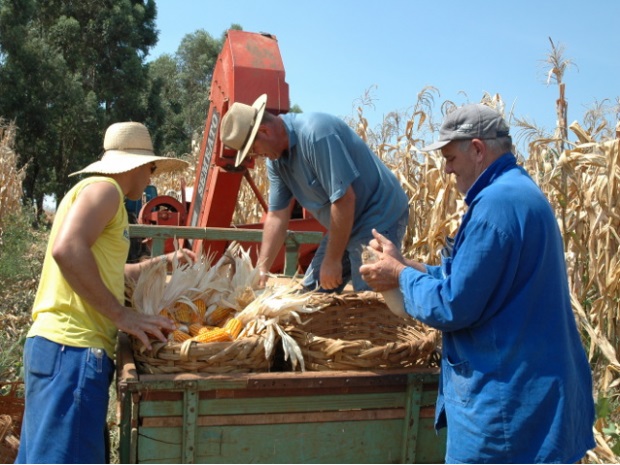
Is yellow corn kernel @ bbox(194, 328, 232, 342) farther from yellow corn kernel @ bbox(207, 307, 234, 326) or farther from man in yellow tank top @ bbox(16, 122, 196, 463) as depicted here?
yellow corn kernel @ bbox(207, 307, 234, 326)

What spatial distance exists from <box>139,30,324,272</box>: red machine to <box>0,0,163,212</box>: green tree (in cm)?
1863

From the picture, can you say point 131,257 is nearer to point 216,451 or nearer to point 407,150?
point 407,150

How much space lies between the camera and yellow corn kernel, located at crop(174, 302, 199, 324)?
337 cm

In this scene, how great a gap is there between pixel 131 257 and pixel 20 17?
2256cm

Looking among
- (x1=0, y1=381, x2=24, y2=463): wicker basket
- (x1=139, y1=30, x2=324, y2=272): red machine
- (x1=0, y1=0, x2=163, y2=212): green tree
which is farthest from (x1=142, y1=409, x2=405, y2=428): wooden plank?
(x1=0, y1=0, x2=163, y2=212): green tree

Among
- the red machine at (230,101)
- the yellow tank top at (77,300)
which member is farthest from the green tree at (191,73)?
the yellow tank top at (77,300)

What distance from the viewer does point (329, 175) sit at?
3.76 metres

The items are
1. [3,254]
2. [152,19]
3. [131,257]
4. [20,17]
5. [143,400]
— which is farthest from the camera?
[152,19]

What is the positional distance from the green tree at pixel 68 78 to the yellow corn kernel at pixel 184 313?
70.8 feet

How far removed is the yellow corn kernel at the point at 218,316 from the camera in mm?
3504

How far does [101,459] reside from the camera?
2803mm

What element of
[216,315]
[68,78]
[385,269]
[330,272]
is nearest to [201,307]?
[216,315]

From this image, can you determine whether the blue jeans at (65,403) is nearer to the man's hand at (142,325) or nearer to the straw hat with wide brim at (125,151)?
the man's hand at (142,325)

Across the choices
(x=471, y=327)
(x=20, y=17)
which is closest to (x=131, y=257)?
(x=471, y=327)
